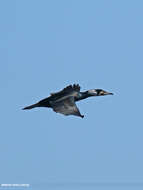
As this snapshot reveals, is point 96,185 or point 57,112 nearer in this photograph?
point 57,112

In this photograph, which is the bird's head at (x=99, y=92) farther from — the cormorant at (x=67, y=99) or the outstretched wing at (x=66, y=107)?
the outstretched wing at (x=66, y=107)

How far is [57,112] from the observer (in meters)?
127

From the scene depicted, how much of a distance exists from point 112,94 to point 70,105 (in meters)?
8.97

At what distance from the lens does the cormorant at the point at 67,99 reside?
12753 centimetres

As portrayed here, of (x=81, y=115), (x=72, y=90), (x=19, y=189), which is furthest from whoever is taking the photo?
(x=19, y=189)

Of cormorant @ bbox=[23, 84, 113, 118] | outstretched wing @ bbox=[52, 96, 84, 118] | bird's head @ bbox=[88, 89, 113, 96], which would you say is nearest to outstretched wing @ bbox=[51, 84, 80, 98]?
cormorant @ bbox=[23, 84, 113, 118]

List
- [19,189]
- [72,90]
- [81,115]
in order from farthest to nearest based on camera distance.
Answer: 1. [19,189]
2. [72,90]
3. [81,115]

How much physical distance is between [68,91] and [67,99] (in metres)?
3.18

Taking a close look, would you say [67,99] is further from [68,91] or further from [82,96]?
[82,96]

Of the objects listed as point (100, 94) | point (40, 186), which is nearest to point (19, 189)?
point (40, 186)

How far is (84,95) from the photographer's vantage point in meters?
136

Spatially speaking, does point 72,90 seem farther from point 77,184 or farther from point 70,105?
point 77,184

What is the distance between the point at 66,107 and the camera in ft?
421

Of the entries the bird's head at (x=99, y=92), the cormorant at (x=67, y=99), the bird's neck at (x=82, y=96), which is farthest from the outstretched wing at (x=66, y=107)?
the bird's head at (x=99, y=92)
